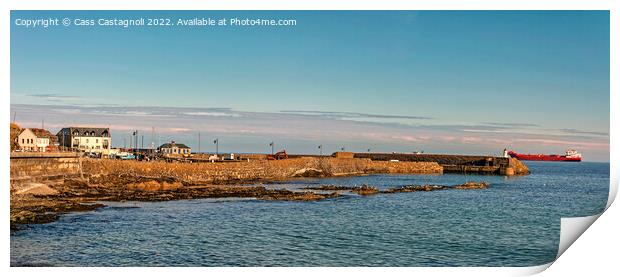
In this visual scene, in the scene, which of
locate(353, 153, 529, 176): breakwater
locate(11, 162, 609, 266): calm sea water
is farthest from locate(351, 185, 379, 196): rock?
locate(353, 153, 529, 176): breakwater

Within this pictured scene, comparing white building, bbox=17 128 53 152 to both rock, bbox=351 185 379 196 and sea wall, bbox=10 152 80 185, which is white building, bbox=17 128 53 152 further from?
rock, bbox=351 185 379 196

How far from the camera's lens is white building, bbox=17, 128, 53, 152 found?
28.9 metres

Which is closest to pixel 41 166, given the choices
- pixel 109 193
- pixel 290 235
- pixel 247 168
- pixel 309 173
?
pixel 109 193

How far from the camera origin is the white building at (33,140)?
28.9 m

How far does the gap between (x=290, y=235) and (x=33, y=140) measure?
17.2m

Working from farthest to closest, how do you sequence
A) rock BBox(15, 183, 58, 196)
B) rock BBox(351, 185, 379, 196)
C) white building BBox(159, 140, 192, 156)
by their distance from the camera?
white building BBox(159, 140, 192, 156) → rock BBox(351, 185, 379, 196) → rock BBox(15, 183, 58, 196)

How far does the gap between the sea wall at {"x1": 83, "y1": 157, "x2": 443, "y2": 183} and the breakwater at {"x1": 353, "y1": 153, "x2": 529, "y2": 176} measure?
13.8 feet

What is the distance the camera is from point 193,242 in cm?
1762

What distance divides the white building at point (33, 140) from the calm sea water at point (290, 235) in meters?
8.51

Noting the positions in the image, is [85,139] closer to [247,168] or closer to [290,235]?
[247,168]

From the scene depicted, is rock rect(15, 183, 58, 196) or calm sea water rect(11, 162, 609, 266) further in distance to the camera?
rock rect(15, 183, 58, 196)

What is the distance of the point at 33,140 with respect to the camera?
3030 centimetres
